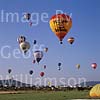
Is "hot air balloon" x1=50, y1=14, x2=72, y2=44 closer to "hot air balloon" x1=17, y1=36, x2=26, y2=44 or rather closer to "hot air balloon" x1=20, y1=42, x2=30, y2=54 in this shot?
"hot air balloon" x1=20, y1=42, x2=30, y2=54

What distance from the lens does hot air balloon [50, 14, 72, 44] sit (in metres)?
53.2

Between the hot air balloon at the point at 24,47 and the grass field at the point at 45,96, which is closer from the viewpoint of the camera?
the grass field at the point at 45,96

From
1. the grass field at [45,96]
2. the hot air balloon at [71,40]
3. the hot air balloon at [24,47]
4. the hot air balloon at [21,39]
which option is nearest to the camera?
the grass field at [45,96]

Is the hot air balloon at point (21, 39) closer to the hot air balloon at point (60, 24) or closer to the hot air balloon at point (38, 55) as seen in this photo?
the hot air balloon at point (38, 55)

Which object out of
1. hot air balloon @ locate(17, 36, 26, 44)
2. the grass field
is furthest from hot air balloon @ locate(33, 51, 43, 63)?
the grass field

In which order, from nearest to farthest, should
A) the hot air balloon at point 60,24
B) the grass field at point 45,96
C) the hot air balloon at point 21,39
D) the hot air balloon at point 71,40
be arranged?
the grass field at point 45,96, the hot air balloon at point 60,24, the hot air balloon at point 71,40, the hot air balloon at point 21,39

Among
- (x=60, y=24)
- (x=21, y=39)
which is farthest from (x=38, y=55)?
(x=60, y=24)

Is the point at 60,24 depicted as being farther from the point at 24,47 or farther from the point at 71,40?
the point at 24,47

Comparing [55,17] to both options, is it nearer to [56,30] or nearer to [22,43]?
[56,30]

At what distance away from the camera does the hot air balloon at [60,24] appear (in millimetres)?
53250

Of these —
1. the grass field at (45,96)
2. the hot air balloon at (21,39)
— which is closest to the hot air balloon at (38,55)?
the hot air balloon at (21,39)

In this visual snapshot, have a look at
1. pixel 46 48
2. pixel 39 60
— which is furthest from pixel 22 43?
pixel 46 48

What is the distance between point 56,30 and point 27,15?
17.6 meters

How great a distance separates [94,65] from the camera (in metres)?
87.2
